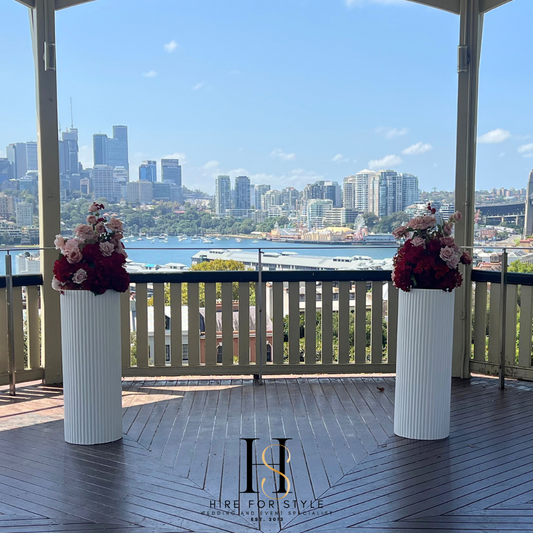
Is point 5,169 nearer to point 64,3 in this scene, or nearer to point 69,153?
point 69,153

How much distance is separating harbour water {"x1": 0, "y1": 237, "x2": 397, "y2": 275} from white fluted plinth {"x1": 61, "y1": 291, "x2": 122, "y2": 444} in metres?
1.55

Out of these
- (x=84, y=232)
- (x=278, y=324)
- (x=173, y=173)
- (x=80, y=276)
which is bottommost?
(x=278, y=324)

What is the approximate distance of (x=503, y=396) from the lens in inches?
188

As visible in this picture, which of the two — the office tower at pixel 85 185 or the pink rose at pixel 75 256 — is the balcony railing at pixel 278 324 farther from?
the pink rose at pixel 75 256

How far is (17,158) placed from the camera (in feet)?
16.8

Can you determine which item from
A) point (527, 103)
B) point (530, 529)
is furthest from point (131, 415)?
point (527, 103)

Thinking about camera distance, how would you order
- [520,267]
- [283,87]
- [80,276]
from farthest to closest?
1. [283,87]
2. [520,267]
3. [80,276]

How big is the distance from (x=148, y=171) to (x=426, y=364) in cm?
344

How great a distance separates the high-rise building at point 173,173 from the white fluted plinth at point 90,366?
7.78ft

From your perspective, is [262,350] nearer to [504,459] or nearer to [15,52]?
[504,459]

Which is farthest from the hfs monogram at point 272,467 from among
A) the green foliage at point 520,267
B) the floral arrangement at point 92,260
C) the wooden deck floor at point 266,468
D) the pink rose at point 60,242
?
the green foliage at point 520,267

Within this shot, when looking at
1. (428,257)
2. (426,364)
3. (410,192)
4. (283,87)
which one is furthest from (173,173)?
(426,364)

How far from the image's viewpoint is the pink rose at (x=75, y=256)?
3570 millimetres

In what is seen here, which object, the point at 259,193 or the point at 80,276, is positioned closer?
the point at 80,276
